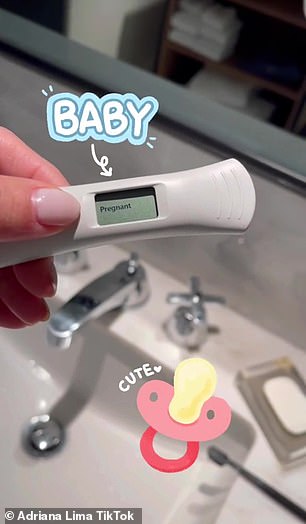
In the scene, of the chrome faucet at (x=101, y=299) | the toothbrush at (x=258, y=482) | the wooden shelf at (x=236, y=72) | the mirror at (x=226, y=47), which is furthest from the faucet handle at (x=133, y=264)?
the wooden shelf at (x=236, y=72)

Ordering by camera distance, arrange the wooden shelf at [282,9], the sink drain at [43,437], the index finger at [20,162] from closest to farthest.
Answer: the index finger at [20,162] < the sink drain at [43,437] < the wooden shelf at [282,9]

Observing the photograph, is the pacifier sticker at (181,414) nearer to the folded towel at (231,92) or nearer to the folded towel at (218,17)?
the folded towel at (231,92)

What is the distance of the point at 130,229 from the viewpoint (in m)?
0.40

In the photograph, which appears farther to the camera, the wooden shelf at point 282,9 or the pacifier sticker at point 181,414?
the wooden shelf at point 282,9

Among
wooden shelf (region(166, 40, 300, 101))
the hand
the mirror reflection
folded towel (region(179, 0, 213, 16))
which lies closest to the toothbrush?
the hand

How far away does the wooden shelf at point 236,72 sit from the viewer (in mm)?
1144

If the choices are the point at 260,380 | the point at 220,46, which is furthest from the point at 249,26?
the point at 260,380

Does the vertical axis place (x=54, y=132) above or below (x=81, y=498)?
above

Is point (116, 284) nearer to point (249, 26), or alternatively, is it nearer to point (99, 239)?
point (99, 239)

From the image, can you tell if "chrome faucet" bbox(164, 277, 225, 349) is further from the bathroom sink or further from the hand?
the hand

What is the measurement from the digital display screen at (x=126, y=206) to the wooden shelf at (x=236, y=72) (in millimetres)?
852

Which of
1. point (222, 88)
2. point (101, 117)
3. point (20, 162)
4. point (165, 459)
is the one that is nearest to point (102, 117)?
point (101, 117)

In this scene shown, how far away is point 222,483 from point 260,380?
0.41ft

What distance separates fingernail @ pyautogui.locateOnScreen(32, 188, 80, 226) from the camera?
36cm
